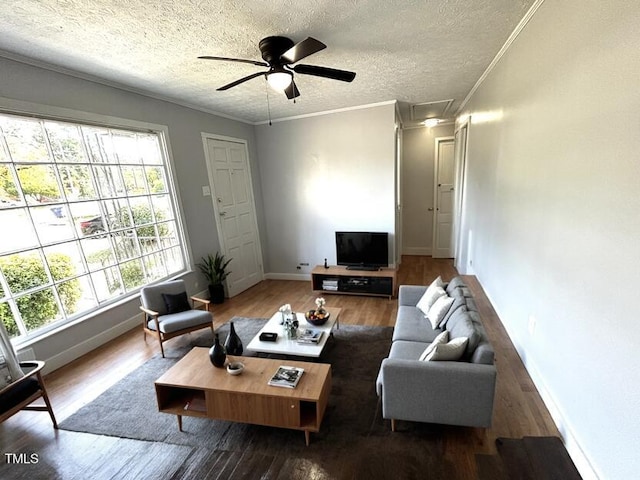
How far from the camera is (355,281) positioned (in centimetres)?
428

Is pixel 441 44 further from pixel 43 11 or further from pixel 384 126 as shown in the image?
pixel 43 11

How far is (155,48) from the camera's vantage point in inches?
87.7

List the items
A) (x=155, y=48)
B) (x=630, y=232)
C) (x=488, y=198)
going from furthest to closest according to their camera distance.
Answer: (x=488, y=198) < (x=155, y=48) < (x=630, y=232)

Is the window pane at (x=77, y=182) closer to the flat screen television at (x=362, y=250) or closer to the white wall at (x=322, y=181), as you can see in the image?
the white wall at (x=322, y=181)

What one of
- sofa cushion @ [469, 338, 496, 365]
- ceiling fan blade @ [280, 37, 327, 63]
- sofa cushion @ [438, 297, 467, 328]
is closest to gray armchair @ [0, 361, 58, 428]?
ceiling fan blade @ [280, 37, 327, 63]

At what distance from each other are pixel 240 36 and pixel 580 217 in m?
2.54

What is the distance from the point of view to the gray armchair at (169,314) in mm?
2896

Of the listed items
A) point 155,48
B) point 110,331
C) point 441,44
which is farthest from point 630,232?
point 110,331

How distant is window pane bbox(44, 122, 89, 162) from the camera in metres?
2.68

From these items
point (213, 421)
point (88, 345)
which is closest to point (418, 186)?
point (213, 421)

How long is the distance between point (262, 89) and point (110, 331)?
328 cm

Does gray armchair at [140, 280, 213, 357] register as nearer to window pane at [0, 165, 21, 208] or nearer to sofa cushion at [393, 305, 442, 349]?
window pane at [0, 165, 21, 208]

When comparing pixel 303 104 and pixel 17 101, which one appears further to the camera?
pixel 303 104

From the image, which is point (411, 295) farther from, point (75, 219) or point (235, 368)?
point (75, 219)
